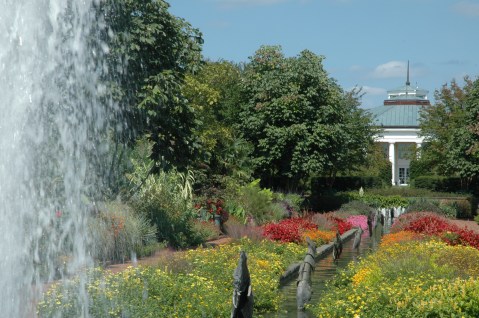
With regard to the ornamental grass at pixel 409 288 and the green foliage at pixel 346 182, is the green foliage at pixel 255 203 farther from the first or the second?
the green foliage at pixel 346 182

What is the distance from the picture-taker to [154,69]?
20.2m

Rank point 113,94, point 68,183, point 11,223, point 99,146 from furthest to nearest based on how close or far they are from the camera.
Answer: point 99,146, point 113,94, point 68,183, point 11,223

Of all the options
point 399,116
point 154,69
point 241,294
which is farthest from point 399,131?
point 241,294

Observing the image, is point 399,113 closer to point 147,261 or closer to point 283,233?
point 283,233

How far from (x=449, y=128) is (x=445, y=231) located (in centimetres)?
3208

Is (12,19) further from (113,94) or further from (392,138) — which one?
(392,138)

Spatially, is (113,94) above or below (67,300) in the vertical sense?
above

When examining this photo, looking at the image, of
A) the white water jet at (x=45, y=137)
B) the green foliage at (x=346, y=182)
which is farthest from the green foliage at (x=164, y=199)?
the green foliage at (x=346, y=182)

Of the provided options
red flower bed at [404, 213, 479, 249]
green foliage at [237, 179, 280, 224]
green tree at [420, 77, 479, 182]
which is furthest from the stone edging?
green tree at [420, 77, 479, 182]

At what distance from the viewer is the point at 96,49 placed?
18.0 m

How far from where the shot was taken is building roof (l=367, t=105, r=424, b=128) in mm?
96350

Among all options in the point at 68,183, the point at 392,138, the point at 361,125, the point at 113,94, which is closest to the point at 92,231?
the point at 68,183

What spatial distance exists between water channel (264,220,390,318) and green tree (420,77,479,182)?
12724 millimetres

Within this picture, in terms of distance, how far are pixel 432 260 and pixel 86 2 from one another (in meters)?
7.58
